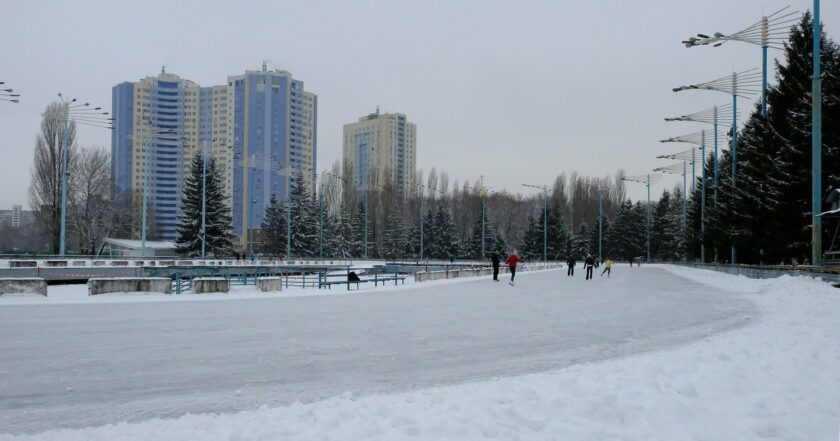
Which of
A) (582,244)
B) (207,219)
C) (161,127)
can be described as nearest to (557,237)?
(582,244)

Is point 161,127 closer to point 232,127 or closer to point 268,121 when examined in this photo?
→ point 232,127

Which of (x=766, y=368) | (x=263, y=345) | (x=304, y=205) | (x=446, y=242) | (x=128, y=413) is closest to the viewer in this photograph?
(x=128, y=413)

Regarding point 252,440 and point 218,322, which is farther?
point 218,322

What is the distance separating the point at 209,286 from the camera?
23.3 meters

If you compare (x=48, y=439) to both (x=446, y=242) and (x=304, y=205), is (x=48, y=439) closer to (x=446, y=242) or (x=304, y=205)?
(x=304, y=205)

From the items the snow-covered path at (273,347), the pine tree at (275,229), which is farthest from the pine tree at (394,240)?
the snow-covered path at (273,347)

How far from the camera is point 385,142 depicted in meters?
145

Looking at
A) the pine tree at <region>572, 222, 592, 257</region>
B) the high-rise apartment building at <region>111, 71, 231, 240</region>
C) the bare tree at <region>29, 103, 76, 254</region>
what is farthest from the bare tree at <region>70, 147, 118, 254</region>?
the pine tree at <region>572, 222, 592, 257</region>

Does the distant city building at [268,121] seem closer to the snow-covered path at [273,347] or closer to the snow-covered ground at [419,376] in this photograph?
the snow-covered path at [273,347]

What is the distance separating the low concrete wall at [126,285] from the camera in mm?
21406

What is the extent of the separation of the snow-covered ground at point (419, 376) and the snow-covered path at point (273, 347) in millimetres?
46

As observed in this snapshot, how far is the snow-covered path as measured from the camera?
6957 mm

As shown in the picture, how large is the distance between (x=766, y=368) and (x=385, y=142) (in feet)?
458

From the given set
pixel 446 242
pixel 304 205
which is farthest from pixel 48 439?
pixel 446 242
